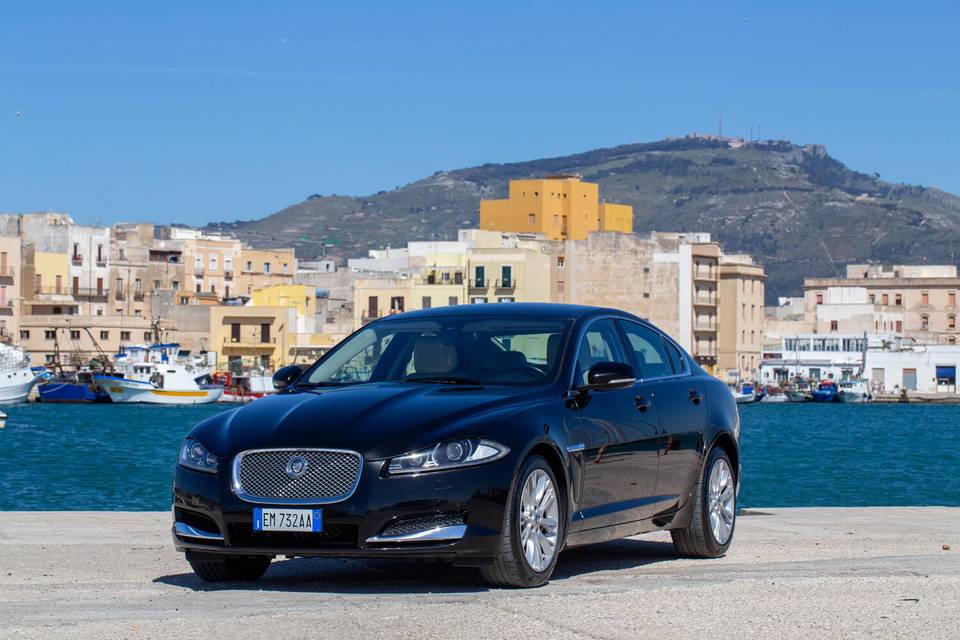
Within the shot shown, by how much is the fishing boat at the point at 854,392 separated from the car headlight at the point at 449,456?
5369 inches

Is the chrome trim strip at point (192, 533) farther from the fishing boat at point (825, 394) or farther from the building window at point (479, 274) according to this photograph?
the fishing boat at point (825, 394)

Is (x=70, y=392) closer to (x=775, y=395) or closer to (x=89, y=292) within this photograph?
(x=89, y=292)

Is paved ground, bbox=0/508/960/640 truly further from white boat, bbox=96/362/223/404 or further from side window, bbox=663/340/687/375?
white boat, bbox=96/362/223/404

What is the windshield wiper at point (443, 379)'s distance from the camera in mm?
10015

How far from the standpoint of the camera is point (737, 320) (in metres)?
145

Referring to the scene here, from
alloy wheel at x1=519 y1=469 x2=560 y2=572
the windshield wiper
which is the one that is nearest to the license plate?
alloy wheel at x1=519 y1=469 x2=560 y2=572

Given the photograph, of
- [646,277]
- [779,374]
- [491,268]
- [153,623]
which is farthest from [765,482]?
[779,374]

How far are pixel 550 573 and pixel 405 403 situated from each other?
3.96 ft

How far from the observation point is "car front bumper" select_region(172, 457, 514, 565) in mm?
8938

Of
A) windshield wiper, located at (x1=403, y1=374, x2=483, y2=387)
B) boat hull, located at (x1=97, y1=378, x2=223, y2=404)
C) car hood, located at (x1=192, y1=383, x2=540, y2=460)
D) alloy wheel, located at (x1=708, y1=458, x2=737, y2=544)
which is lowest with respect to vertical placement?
boat hull, located at (x1=97, y1=378, x2=223, y2=404)

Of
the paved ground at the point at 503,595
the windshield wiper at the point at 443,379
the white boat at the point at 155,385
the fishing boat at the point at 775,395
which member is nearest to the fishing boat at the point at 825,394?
the fishing boat at the point at 775,395

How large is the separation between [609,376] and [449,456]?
1372 millimetres

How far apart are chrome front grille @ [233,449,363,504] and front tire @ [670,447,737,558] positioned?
3.14 meters

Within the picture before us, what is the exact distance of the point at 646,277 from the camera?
460 ft
